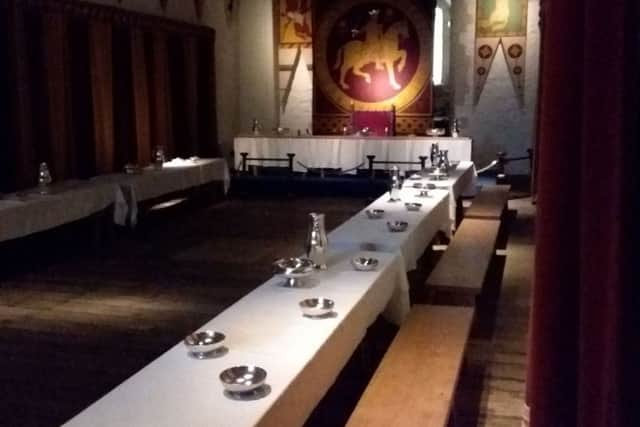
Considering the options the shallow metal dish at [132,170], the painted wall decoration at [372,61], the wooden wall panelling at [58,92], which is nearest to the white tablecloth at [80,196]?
the shallow metal dish at [132,170]

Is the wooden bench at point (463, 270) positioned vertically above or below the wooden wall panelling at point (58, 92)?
below

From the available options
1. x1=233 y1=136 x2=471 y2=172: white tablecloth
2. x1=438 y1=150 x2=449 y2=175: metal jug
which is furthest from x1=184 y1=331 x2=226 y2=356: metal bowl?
x1=233 y1=136 x2=471 y2=172: white tablecloth

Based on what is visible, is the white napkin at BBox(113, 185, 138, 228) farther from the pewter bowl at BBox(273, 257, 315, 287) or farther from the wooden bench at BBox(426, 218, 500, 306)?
the pewter bowl at BBox(273, 257, 315, 287)

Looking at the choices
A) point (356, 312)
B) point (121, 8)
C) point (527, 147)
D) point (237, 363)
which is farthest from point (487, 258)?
point (527, 147)

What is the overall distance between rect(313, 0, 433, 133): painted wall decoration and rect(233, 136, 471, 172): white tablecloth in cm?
229

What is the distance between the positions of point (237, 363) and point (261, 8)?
13.4m

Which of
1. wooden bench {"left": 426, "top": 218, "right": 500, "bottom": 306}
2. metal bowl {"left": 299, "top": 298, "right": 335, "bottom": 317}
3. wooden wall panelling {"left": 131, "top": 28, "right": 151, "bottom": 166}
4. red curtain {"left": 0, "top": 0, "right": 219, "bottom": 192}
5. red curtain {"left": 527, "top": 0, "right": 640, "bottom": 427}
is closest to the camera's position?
red curtain {"left": 527, "top": 0, "right": 640, "bottom": 427}

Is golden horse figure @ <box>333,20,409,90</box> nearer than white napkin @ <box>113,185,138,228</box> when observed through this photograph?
No

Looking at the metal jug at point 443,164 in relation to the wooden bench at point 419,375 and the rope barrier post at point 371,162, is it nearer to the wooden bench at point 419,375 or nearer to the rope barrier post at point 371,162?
the rope barrier post at point 371,162

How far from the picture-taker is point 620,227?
105cm

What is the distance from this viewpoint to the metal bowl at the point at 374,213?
5969 millimetres

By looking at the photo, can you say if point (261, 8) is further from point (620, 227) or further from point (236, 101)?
point (620, 227)

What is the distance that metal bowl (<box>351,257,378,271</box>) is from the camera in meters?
4.23

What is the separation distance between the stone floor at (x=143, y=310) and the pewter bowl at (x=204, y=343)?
125 centimetres
